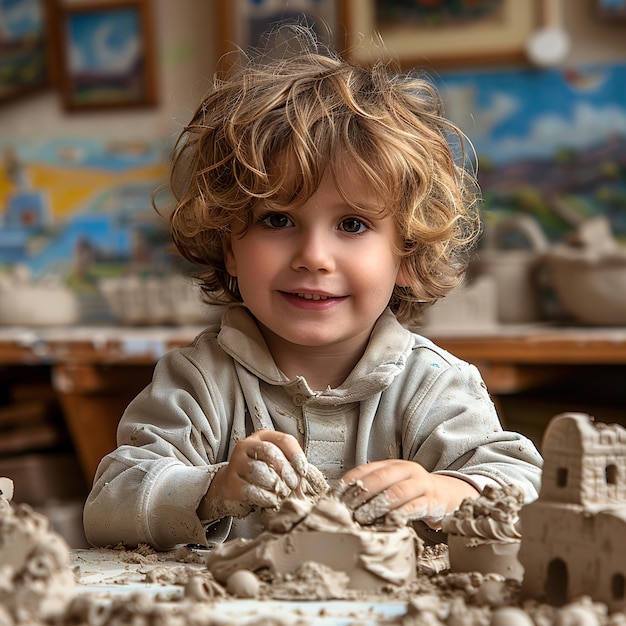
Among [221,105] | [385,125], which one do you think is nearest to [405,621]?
[385,125]

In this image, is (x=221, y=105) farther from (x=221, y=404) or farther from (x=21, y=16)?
(x=21, y=16)

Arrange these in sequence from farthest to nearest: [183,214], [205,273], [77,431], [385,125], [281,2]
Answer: [281,2]
[77,431]
[205,273]
[183,214]
[385,125]

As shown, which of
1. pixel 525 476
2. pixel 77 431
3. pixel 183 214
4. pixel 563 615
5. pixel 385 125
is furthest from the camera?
pixel 77 431

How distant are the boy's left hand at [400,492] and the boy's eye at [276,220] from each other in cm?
34

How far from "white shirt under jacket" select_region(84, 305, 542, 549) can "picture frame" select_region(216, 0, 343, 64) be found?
1.99 m

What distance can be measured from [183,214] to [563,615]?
2.64 ft

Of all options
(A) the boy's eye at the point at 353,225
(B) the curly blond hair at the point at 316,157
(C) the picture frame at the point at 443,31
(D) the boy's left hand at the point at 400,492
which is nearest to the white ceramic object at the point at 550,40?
(C) the picture frame at the point at 443,31

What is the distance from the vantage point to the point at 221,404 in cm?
124

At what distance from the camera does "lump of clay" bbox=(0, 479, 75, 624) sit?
0.69 metres

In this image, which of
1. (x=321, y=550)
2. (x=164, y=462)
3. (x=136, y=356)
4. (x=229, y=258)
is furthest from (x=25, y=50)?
(x=321, y=550)

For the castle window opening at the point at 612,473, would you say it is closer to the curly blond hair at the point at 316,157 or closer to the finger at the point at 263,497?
the finger at the point at 263,497

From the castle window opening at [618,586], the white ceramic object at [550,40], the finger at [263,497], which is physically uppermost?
the white ceramic object at [550,40]

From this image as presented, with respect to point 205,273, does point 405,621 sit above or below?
below

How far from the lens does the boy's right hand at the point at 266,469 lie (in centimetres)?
97
